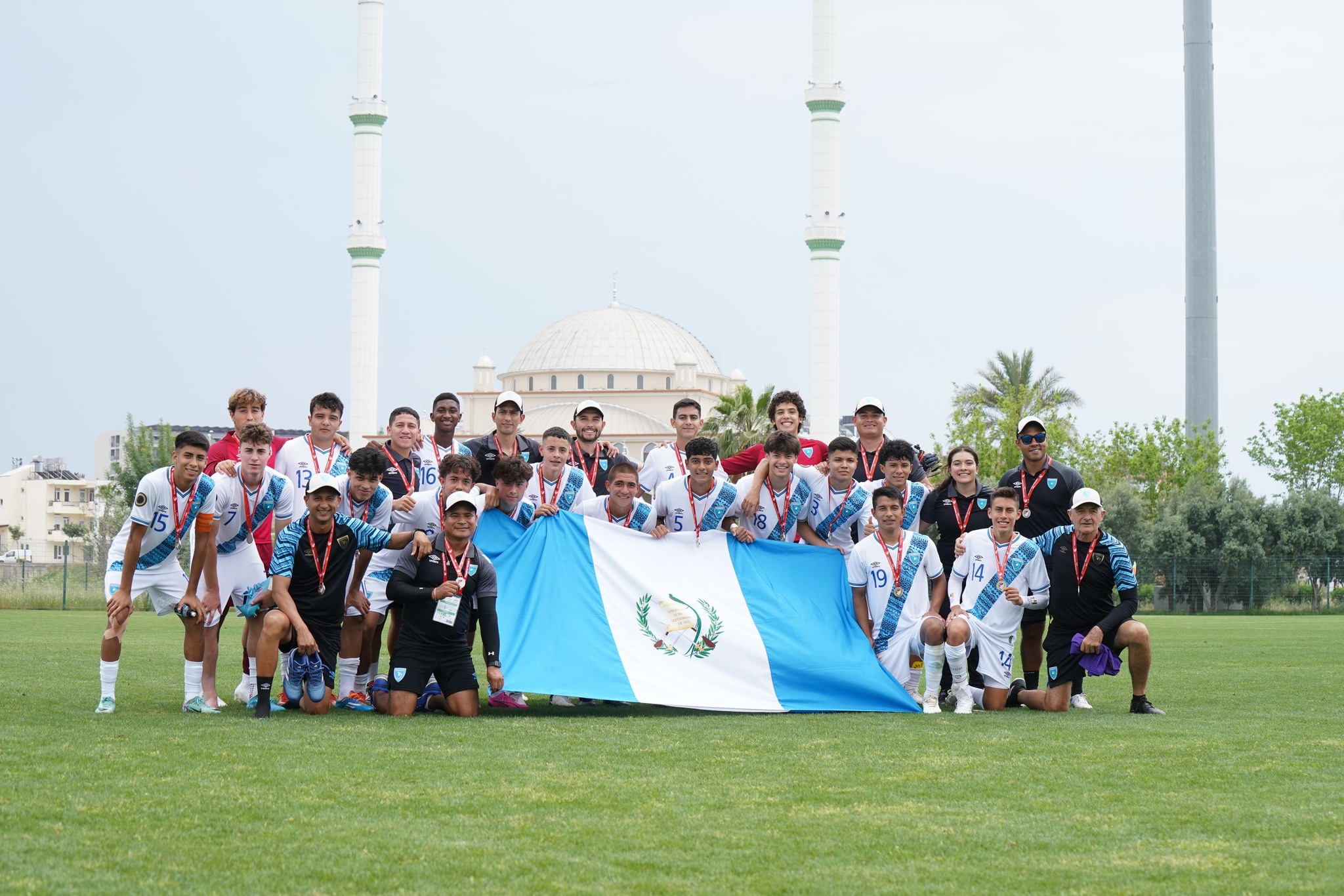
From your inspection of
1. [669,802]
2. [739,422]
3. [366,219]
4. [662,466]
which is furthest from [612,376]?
[669,802]

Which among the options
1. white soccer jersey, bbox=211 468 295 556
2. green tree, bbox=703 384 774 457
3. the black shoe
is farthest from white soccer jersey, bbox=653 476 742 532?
green tree, bbox=703 384 774 457

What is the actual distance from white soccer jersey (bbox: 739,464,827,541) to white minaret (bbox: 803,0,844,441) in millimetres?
45334

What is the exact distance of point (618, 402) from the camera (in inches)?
3342

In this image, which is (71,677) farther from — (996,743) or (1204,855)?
(1204,855)

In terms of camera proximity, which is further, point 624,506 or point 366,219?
point 366,219

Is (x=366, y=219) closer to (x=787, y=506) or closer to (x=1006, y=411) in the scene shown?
(x=1006, y=411)

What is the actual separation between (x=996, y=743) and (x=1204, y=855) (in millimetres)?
2593

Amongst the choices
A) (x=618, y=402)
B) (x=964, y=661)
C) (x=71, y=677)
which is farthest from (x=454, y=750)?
(x=618, y=402)

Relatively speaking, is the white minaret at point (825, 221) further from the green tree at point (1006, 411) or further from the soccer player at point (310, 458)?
the soccer player at point (310, 458)

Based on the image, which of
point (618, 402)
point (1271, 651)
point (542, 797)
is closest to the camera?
point (542, 797)

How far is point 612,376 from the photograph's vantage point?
290 ft

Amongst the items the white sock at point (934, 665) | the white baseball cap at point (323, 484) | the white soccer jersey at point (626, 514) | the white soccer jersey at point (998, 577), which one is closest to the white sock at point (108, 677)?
the white baseball cap at point (323, 484)

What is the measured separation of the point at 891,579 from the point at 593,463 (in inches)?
92.5

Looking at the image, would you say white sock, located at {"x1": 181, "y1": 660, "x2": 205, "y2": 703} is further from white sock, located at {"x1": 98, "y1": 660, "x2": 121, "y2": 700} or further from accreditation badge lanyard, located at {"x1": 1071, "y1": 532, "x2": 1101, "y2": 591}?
accreditation badge lanyard, located at {"x1": 1071, "y1": 532, "x2": 1101, "y2": 591}
